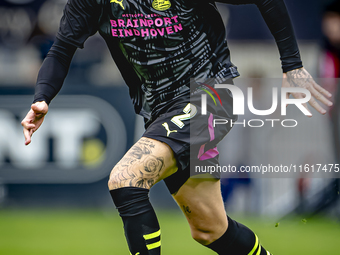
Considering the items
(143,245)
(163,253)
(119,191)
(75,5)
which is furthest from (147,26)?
(163,253)

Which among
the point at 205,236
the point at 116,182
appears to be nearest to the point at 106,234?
the point at 205,236

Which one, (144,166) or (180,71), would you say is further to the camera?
(180,71)

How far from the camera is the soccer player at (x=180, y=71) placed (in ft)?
7.41

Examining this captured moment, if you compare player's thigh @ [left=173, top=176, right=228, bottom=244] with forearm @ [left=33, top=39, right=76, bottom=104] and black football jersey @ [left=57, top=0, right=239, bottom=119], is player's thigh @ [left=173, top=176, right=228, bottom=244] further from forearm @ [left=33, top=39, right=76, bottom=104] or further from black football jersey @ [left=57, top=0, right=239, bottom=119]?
forearm @ [left=33, top=39, right=76, bottom=104]

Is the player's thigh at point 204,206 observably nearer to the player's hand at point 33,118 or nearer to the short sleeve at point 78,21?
the player's hand at point 33,118

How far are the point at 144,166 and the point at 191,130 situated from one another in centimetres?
32

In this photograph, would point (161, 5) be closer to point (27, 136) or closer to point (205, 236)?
point (27, 136)

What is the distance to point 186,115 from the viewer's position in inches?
89.0

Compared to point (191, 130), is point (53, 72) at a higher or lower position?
higher

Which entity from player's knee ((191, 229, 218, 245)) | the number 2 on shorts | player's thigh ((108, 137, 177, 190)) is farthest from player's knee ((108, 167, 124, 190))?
player's knee ((191, 229, 218, 245))

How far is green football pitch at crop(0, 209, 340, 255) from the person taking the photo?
4090 millimetres

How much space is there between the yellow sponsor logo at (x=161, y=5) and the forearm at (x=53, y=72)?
1.68 feet

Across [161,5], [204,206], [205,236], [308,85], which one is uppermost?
[161,5]

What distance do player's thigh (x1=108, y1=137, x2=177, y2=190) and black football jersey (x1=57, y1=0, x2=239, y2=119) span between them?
39 centimetres
